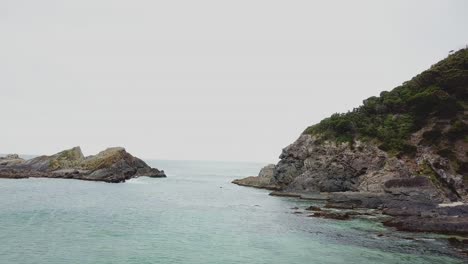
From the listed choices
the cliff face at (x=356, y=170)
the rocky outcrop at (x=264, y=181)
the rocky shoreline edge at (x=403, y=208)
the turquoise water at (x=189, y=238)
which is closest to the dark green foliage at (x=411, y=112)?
the cliff face at (x=356, y=170)

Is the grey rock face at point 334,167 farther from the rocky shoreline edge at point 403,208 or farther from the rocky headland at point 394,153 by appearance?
the rocky shoreline edge at point 403,208

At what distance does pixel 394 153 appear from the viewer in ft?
227

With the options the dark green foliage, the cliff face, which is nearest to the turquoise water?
the cliff face

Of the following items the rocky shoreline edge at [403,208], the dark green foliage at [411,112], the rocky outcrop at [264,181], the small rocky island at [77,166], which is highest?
the dark green foliage at [411,112]

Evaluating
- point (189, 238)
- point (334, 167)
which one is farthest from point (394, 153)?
point (189, 238)

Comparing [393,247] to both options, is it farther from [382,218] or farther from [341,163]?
[341,163]

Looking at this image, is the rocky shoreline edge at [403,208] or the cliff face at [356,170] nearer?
the rocky shoreline edge at [403,208]

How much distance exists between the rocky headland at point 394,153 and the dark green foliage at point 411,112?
164mm

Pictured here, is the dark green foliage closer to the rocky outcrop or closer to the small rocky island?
the rocky outcrop

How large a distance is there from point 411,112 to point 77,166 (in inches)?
3597

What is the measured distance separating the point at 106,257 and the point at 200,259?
6.60 metres

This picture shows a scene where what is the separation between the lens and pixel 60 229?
114 feet

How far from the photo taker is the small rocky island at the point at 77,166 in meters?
102

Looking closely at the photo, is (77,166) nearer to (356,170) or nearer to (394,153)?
(356,170)
